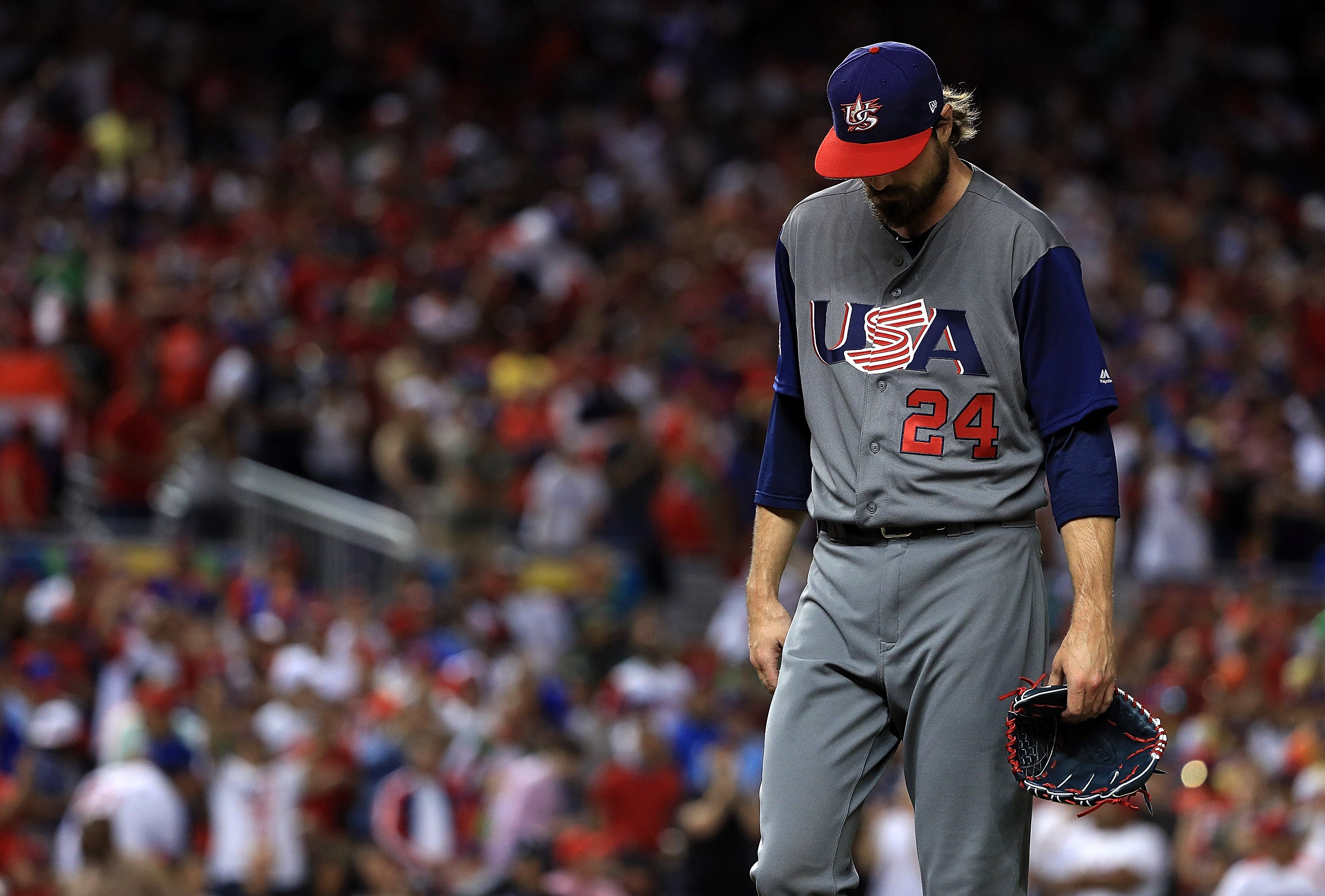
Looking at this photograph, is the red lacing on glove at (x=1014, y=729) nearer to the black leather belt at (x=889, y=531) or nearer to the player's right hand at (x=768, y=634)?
the black leather belt at (x=889, y=531)

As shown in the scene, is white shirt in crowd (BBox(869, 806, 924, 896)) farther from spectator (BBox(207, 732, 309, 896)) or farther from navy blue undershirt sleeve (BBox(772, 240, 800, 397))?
navy blue undershirt sleeve (BBox(772, 240, 800, 397))

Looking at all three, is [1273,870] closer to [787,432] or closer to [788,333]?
[787,432]

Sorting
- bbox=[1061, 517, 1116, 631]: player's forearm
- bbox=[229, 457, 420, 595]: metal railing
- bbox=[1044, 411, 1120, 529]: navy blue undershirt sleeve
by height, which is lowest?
bbox=[229, 457, 420, 595]: metal railing

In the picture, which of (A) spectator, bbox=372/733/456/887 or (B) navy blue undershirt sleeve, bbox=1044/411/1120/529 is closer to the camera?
(B) navy blue undershirt sleeve, bbox=1044/411/1120/529

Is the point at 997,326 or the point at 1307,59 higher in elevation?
the point at 1307,59

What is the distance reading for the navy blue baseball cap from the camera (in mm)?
3236

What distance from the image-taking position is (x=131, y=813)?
28.4 feet

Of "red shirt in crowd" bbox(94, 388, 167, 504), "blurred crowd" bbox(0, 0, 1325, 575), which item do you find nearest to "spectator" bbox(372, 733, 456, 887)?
"blurred crowd" bbox(0, 0, 1325, 575)

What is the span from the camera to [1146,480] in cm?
1277

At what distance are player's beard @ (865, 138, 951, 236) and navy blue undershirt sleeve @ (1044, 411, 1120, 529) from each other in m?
0.48

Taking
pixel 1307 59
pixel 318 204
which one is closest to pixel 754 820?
pixel 318 204

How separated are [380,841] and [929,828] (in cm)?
633

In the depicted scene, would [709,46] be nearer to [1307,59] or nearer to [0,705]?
[1307,59]

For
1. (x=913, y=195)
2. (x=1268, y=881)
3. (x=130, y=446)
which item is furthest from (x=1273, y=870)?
(x=130, y=446)
